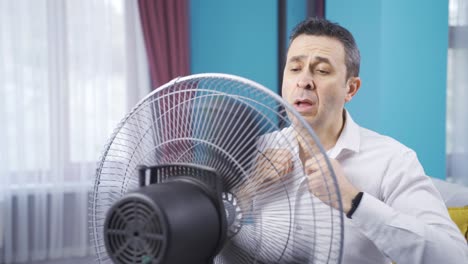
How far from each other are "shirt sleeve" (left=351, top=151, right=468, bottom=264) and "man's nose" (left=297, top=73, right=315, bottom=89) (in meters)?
0.26

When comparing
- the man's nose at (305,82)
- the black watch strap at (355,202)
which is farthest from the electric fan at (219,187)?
the man's nose at (305,82)

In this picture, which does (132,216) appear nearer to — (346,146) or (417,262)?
(417,262)

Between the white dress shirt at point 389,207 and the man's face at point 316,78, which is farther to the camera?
the man's face at point 316,78

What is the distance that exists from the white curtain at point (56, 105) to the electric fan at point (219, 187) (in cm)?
240

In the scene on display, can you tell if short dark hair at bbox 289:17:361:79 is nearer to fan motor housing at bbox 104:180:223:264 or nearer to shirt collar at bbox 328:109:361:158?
shirt collar at bbox 328:109:361:158

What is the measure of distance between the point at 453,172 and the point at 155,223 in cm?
348

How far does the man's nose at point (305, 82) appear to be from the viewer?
95 cm

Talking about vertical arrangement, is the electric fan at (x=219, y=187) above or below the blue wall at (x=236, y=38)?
below

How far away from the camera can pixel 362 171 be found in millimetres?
1085

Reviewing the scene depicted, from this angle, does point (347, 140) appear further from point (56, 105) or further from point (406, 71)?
point (56, 105)

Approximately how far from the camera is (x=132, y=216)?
56cm

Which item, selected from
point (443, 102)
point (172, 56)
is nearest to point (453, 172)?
point (443, 102)

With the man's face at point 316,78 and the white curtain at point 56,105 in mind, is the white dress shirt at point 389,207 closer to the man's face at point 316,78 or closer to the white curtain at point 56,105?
the man's face at point 316,78

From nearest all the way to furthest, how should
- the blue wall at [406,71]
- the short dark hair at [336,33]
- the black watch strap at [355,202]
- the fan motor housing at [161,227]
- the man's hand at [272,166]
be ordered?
the fan motor housing at [161,227] → the man's hand at [272,166] → the black watch strap at [355,202] → the short dark hair at [336,33] → the blue wall at [406,71]
